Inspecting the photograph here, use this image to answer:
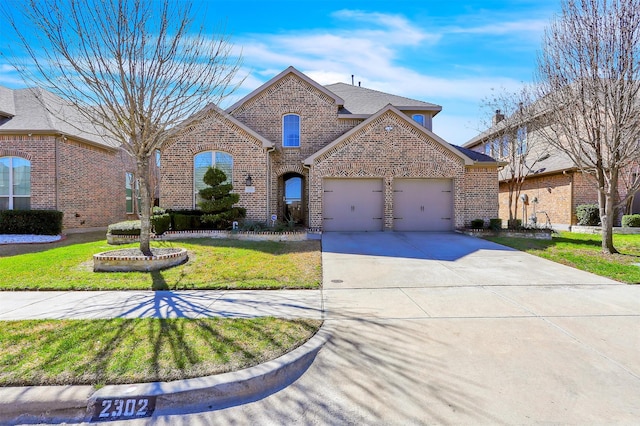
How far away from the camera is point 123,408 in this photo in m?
2.86

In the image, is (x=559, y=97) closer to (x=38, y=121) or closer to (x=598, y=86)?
(x=598, y=86)

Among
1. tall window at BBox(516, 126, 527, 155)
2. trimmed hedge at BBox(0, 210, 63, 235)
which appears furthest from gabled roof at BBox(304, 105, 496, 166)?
trimmed hedge at BBox(0, 210, 63, 235)

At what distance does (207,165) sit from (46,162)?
690 cm

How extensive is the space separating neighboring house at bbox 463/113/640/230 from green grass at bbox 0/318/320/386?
651 inches

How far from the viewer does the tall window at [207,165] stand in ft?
46.9

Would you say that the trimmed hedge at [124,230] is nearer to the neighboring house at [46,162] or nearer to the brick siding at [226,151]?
the brick siding at [226,151]

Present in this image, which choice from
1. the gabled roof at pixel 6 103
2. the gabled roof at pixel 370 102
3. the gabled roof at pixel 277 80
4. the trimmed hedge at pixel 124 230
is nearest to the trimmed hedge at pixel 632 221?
the gabled roof at pixel 370 102

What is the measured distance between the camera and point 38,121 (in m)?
14.4

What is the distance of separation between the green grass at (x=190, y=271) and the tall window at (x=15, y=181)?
5965 mm

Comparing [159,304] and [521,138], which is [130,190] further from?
[521,138]

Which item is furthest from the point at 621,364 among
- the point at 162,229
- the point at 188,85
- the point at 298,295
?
the point at 162,229

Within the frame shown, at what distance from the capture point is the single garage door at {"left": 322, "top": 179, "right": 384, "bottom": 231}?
1419cm

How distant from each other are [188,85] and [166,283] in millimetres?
4652

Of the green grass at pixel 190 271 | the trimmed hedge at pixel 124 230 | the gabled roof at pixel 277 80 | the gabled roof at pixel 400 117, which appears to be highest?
the gabled roof at pixel 277 80
